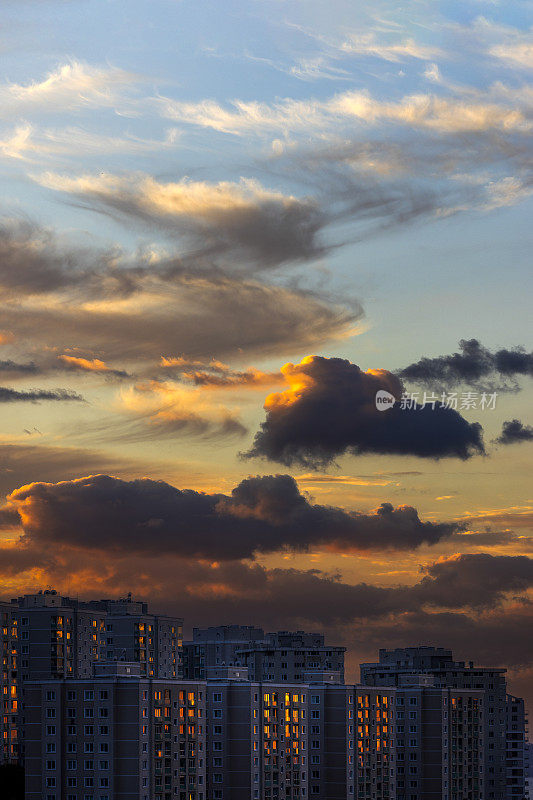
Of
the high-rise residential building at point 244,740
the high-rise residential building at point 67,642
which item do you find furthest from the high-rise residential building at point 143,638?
the high-rise residential building at point 244,740

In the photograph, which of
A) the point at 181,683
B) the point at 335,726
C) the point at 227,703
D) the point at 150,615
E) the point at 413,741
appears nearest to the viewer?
the point at 181,683

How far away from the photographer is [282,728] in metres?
134

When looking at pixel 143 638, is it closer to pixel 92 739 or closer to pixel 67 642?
pixel 67 642

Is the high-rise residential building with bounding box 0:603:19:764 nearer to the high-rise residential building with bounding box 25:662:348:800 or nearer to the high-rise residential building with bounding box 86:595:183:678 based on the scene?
the high-rise residential building with bounding box 86:595:183:678

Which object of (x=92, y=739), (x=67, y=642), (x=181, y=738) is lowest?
(x=181, y=738)

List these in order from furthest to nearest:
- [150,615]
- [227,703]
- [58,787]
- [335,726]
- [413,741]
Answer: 1. [150,615]
2. [413,741]
3. [335,726]
4. [227,703]
5. [58,787]

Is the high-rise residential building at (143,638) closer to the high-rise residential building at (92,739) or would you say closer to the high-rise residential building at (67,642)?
the high-rise residential building at (67,642)

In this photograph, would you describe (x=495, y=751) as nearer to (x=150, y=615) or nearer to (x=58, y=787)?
(x=150, y=615)

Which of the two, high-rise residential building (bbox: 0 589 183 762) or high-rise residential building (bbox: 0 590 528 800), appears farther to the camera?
high-rise residential building (bbox: 0 589 183 762)

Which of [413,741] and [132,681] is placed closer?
[132,681]

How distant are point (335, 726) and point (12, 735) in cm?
4473

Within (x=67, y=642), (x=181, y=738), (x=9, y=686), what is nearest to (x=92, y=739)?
(x=181, y=738)

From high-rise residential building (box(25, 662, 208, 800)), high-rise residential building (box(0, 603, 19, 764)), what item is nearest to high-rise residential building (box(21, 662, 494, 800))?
high-rise residential building (box(25, 662, 208, 800))

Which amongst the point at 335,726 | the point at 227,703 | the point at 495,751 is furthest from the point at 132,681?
the point at 495,751
